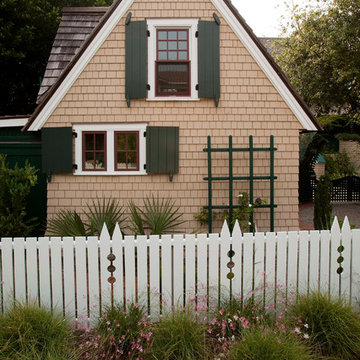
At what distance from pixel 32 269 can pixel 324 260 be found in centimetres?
349

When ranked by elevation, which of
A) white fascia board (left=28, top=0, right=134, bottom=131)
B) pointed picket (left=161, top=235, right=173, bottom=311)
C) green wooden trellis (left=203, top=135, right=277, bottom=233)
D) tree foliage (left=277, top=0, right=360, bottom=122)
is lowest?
pointed picket (left=161, top=235, right=173, bottom=311)

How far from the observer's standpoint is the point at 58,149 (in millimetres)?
9016

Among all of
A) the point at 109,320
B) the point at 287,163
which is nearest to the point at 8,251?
the point at 109,320

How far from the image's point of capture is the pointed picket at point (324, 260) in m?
4.87

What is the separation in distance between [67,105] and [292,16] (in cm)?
1494

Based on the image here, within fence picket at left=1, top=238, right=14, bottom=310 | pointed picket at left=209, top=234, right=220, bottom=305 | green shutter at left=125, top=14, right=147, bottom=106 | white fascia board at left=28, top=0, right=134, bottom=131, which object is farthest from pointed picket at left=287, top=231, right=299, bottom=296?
white fascia board at left=28, top=0, right=134, bottom=131

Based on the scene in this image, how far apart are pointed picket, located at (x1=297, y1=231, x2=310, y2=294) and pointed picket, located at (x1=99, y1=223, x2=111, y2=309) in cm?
228

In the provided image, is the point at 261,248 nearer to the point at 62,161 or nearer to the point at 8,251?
the point at 8,251

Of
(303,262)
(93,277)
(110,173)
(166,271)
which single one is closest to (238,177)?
(110,173)

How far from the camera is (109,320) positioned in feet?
13.6

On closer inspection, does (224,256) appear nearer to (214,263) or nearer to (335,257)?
(214,263)

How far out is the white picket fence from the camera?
15.0 ft

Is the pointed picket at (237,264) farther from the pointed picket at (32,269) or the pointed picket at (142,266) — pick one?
the pointed picket at (32,269)

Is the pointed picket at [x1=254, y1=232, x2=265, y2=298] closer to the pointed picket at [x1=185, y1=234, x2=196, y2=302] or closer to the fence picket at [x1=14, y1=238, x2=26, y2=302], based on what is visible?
the pointed picket at [x1=185, y1=234, x2=196, y2=302]
